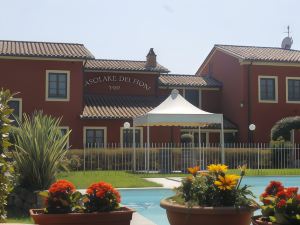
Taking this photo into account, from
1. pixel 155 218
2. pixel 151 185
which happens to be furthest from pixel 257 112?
pixel 155 218

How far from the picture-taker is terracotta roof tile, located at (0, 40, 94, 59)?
1038 inches

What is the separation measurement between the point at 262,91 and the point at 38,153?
22.2 meters

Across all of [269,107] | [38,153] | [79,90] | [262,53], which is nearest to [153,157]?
[79,90]

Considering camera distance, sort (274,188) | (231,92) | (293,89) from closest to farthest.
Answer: (274,188), (293,89), (231,92)

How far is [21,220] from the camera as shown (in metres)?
9.20

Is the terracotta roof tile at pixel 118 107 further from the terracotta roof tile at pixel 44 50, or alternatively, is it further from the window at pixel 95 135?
the terracotta roof tile at pixel 44 50

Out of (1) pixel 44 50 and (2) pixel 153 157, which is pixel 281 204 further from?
(1) pixel 44 50

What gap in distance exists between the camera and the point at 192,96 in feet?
106

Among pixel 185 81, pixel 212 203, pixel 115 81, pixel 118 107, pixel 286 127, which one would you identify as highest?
pixel 185 81

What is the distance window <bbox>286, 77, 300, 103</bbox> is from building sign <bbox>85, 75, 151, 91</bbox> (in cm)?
866

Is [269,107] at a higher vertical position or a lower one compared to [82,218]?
higher

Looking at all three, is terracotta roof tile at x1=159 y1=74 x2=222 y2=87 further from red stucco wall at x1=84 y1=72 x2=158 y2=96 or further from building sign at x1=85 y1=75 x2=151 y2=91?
building sign at x1=85 y1=75 x2=151 y2=91

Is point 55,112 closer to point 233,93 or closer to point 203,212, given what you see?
point 233,93

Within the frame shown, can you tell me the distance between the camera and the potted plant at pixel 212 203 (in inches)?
221
